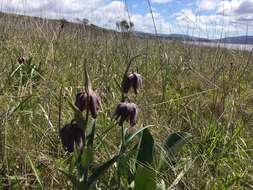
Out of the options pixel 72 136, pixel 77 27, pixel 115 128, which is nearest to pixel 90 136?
pixel 72 136

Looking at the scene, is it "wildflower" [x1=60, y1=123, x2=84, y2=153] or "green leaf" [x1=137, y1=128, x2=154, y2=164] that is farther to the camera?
"green leaf" [x1=137, y1=128, x2=154, y2=164]

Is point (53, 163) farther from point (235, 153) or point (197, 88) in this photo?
point (197, 88)

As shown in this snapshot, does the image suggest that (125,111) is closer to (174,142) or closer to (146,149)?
(146,149)

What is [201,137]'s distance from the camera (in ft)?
6.00

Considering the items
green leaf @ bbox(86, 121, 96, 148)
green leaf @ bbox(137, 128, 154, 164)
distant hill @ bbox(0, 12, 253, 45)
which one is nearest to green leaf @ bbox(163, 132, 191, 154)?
green leaf @ bbox(137, 128, 154, 164)

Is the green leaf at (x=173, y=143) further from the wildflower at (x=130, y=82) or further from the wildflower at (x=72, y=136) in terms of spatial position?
the wildflower at (x=72, y=136)

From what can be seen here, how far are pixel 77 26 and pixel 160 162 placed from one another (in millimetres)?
4739

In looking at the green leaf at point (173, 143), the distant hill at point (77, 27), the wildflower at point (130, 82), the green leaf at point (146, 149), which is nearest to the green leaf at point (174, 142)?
the green leaf at point (173, 143)

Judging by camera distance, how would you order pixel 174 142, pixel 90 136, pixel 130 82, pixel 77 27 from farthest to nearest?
pixel 77 27, pixel 174 142, pixel 130 82, pixel 90 136

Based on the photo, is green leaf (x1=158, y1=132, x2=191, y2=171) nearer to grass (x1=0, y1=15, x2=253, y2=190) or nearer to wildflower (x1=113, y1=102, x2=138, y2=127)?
grass (x1=0, y1=15, x2=253, y2=190)

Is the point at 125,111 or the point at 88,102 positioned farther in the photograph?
the point at 125,111

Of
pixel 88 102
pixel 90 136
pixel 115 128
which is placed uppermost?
pixel 88 102

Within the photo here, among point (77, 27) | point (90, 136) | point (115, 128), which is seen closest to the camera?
point (90, 136)

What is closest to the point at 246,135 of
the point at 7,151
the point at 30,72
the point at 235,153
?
the point at 235,153
